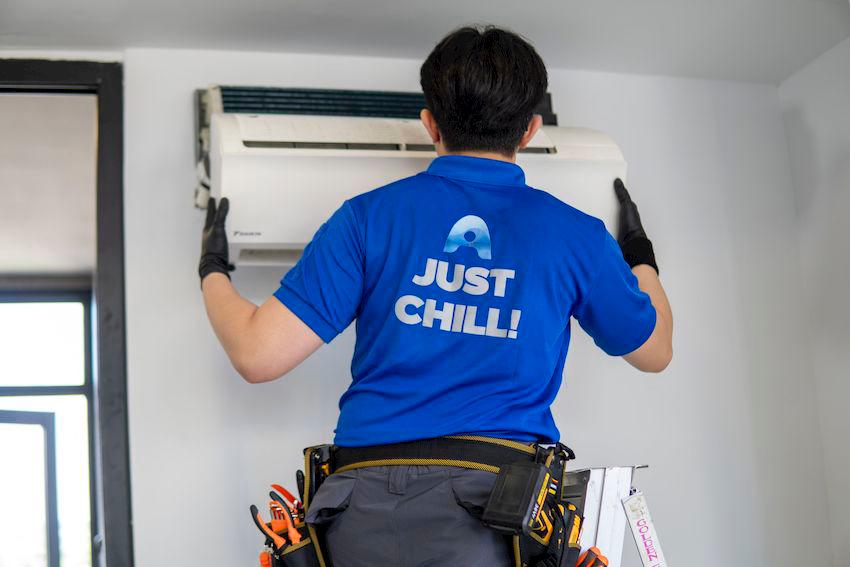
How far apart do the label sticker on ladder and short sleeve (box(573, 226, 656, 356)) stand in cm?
54

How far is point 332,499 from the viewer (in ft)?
4.31

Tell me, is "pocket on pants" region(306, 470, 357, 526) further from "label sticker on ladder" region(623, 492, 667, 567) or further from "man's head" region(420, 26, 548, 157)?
"label sticker on ladder" region(623, 492, 667, 567)

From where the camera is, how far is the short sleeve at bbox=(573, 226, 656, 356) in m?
1.42

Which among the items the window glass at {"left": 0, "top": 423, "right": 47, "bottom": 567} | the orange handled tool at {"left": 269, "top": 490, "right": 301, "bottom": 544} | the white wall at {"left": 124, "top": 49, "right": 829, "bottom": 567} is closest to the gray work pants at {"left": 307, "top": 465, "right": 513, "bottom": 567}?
the orange handled tool at {"left": 269, "top": 490, "right": 301, "bottom": 544}

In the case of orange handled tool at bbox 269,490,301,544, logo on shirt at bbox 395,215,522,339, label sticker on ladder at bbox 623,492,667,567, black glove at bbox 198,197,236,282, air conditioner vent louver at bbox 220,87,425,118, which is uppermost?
air conditioner vent louver at bbox 220,87,425,118

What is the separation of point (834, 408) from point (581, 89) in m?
1.13

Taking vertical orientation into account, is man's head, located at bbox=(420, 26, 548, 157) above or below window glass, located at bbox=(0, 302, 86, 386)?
above

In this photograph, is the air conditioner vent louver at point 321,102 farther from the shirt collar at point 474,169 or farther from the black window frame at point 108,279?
the shirt collar at point 474,169

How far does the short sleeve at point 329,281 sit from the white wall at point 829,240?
1.70 m

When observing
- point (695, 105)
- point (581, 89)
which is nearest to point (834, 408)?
point (695, 105)

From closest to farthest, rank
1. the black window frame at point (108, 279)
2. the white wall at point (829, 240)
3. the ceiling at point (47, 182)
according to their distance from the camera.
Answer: the black window frame at point (108, 279) → the white wall at point (829, 240) → the ceiling at point (47, 182)

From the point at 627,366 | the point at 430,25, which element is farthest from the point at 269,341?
the point at 627,366

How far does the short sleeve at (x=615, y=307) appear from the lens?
4.65 feet

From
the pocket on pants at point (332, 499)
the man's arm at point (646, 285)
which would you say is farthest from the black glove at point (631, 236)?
the pocket on pants at point (332, 499)
